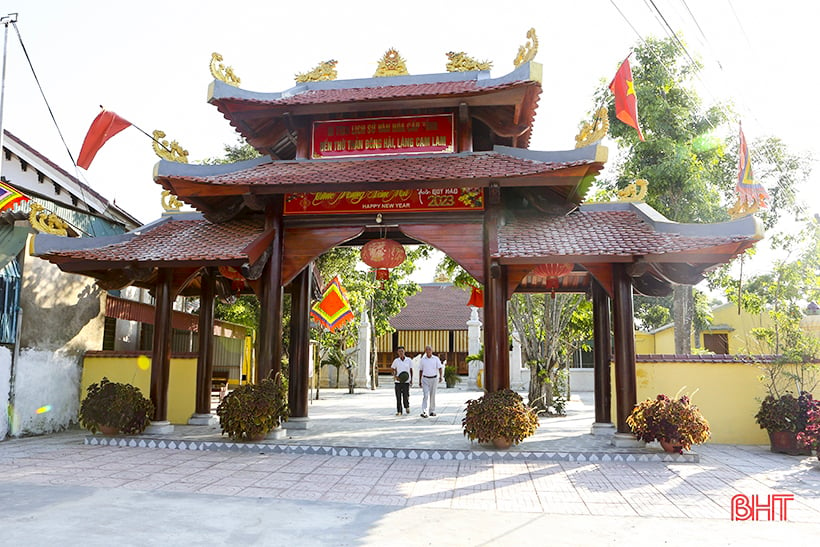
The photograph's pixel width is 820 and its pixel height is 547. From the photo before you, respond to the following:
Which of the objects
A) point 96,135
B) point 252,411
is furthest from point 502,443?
point 96,135

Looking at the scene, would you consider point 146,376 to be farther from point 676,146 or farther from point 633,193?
point 676,146

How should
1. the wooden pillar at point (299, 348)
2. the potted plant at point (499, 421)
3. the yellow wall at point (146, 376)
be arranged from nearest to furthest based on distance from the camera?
the potted plant at point (499, 421), the wooden pillar at point (299, 348), the yellow wall at point (146, 376)

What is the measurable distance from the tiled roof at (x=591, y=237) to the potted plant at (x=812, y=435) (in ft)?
8.53

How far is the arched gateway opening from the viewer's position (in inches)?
326

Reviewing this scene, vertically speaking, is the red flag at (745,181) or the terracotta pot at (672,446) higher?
the red flag at (745,181)

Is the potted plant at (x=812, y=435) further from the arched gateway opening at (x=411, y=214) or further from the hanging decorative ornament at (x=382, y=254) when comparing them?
the hanging decorative ornament at (x=382, y=254)

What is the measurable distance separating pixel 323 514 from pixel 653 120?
14.4 metres

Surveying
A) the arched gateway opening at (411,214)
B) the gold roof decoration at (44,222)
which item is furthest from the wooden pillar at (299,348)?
the gold roof decoration at (44,222)

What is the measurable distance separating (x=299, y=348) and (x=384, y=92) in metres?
4.76

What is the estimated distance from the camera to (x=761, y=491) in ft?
19.4

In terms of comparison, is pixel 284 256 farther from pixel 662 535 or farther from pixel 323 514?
pixel 662 535

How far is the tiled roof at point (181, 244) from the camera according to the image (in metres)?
8.74

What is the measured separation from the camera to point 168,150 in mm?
9492

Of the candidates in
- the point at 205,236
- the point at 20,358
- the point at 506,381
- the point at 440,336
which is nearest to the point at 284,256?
the point at 205,236
